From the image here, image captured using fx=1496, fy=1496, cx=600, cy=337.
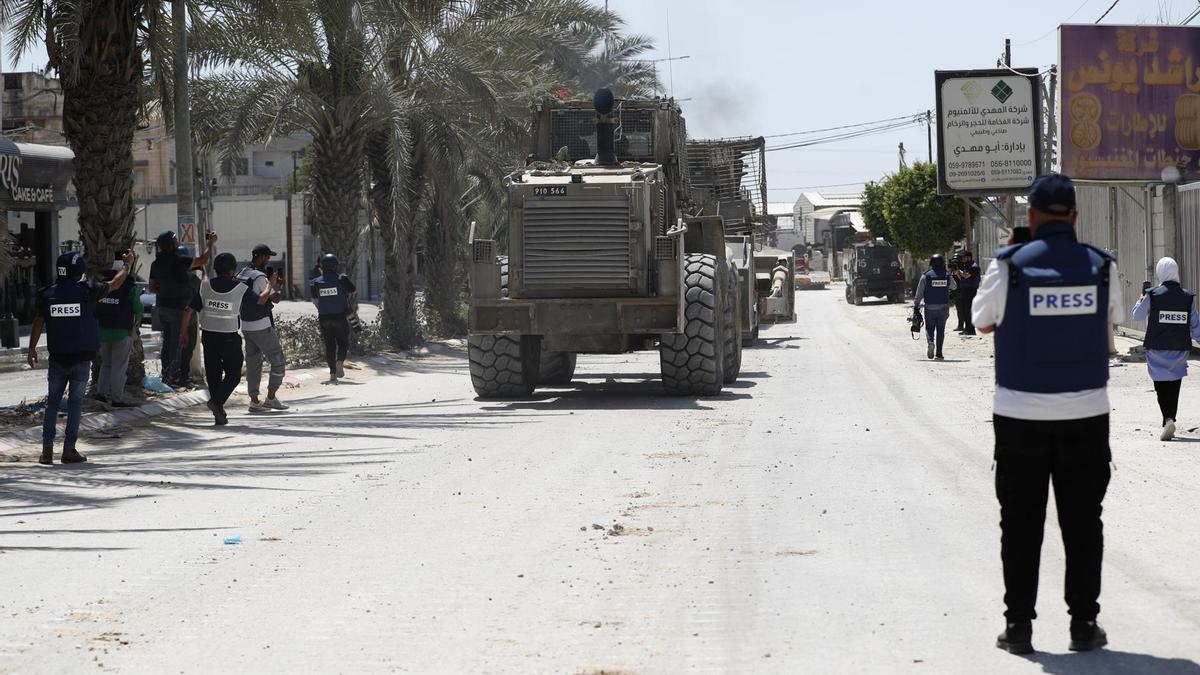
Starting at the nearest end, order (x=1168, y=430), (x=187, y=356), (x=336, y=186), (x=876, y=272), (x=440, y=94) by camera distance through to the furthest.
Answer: (x=1168, y=430)
(x=187, y=356)
(x=336, y=186)
(x=440, y=94)
(x=876, y=272)

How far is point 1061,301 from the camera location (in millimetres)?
5570

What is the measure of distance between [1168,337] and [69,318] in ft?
29.5

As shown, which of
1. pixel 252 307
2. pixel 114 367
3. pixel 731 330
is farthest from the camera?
pixel 731 330

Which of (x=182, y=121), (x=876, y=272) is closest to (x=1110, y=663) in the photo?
(x=182, y=121)

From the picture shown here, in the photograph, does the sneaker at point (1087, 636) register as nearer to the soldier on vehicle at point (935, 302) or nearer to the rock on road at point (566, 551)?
the rock on road at point (566, 551)

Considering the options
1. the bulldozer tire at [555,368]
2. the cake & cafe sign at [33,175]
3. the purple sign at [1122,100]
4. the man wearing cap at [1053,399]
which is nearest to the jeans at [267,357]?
the bulldozer tire at [555,368]

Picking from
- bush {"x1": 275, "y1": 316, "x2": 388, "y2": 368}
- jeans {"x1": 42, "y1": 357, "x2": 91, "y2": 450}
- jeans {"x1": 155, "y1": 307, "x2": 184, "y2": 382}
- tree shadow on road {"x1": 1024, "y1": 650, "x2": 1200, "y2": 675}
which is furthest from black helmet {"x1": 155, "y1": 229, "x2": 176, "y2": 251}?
tree shadow on road {"x1": 1024, "y1": 650, "x2": 1200, "y2": 675}

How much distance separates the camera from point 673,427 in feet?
44.6

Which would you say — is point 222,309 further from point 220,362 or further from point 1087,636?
point 1087,636

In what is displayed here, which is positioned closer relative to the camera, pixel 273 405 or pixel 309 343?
pixel 273 405

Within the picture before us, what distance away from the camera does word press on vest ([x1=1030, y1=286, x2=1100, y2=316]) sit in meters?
5.57

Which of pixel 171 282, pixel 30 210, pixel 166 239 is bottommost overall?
pixel 171 282

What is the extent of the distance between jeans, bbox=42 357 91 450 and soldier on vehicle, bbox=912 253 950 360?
1522cm

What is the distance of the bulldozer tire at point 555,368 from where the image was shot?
19.3 metres
